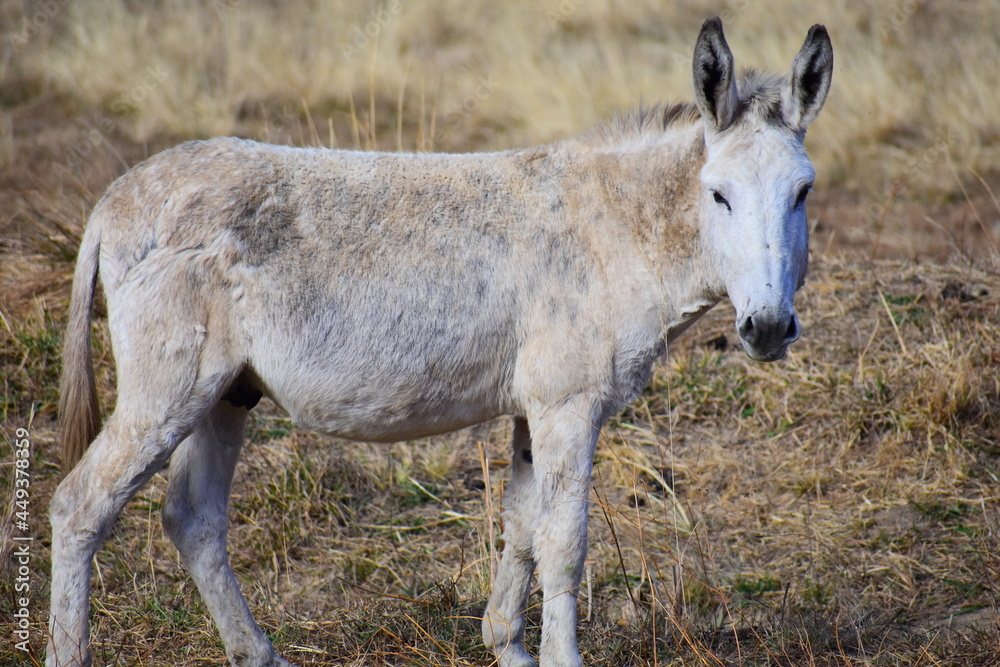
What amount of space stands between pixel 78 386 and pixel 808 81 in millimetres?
2808

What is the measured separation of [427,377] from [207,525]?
1082 millimetres

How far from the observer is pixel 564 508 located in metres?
3.01

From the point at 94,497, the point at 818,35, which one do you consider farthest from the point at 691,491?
the point at 94,497

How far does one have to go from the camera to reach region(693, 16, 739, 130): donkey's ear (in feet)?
9.52

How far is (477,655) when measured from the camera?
348 cm

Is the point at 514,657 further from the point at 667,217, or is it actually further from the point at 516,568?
the point at 667,217

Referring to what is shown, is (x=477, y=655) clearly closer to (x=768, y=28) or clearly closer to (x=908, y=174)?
(x=908, y=174)

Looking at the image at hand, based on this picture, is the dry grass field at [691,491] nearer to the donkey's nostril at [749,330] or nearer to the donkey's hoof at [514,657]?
the donkey's hoof at [514,657]

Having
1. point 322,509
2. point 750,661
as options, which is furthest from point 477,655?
point 322,509

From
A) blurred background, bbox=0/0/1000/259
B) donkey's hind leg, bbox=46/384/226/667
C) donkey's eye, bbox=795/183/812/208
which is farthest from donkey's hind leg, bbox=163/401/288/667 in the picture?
blurred background, bbox=0/0/1000/259

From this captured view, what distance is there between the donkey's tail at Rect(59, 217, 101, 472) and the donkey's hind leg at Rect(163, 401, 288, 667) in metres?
0.35

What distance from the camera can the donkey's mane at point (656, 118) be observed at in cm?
308

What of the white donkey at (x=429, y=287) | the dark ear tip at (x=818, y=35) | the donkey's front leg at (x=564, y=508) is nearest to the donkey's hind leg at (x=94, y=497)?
the white donkey at (x=429, y=287)

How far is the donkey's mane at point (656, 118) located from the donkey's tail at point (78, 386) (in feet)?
6.34
